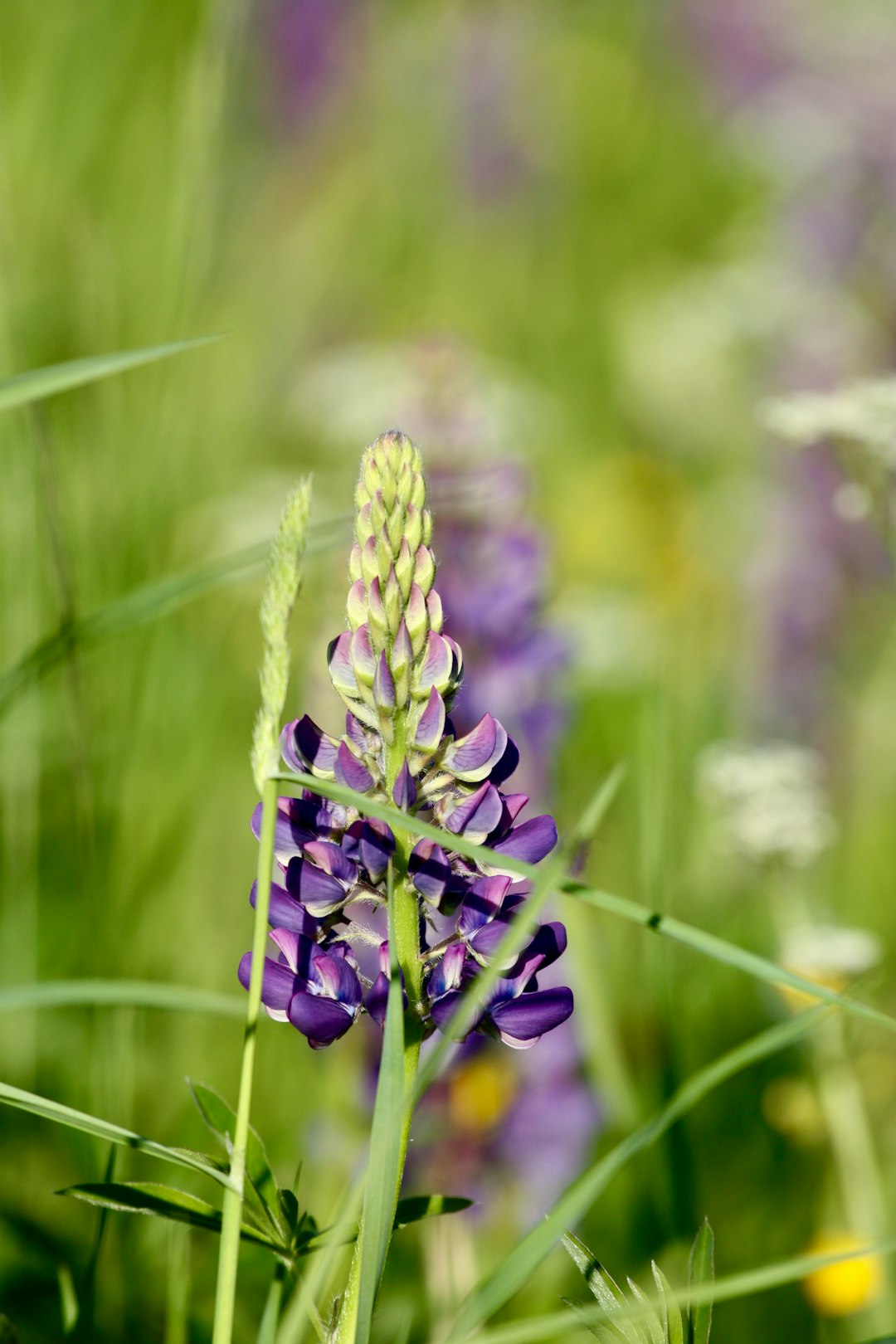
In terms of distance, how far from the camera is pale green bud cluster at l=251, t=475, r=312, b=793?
0.77 m

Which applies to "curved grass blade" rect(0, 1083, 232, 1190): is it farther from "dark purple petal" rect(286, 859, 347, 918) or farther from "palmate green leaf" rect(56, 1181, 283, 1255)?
"dark purple petal" rect(286, 859, 347, 918)

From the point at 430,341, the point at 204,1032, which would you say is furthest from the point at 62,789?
the point at 430,341

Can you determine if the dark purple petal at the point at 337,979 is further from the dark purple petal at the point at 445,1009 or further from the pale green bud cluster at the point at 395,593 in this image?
the pale green bud cluster at the point at 395,593

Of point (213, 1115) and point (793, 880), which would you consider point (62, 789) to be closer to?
point (793, 880)

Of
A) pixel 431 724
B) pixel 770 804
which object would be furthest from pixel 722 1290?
pixel 770 804

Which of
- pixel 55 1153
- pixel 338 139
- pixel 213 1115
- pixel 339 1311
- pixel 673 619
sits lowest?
pixel 339 1311

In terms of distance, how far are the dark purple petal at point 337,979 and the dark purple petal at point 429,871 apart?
0.27 ft

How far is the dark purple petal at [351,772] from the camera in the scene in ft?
2.85

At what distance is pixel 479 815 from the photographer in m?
0.87

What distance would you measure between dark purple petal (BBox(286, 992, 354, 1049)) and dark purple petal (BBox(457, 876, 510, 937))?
10 cm

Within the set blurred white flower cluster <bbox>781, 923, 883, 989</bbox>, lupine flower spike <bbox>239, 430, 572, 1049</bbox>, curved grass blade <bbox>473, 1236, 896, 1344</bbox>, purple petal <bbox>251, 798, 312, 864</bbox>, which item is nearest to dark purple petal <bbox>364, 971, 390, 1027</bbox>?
lupine flower spike <bbox>239, 430, 572, 1049</bbox>

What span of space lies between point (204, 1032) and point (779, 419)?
1.34 m

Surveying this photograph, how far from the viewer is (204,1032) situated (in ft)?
6.80

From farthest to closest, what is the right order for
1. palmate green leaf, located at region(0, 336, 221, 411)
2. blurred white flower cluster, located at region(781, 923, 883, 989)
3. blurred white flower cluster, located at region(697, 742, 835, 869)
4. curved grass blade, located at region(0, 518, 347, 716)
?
1. blurred white flower cluster, located at region(697, 742, 835, 869)
2. blurred white flower cluster, located at region(781, 923, 883, 989)
3. curved grass blade, located at region(0, 518, 347, 716)
4. palmate green leaf, located at region(0, 336, 221, 411)
